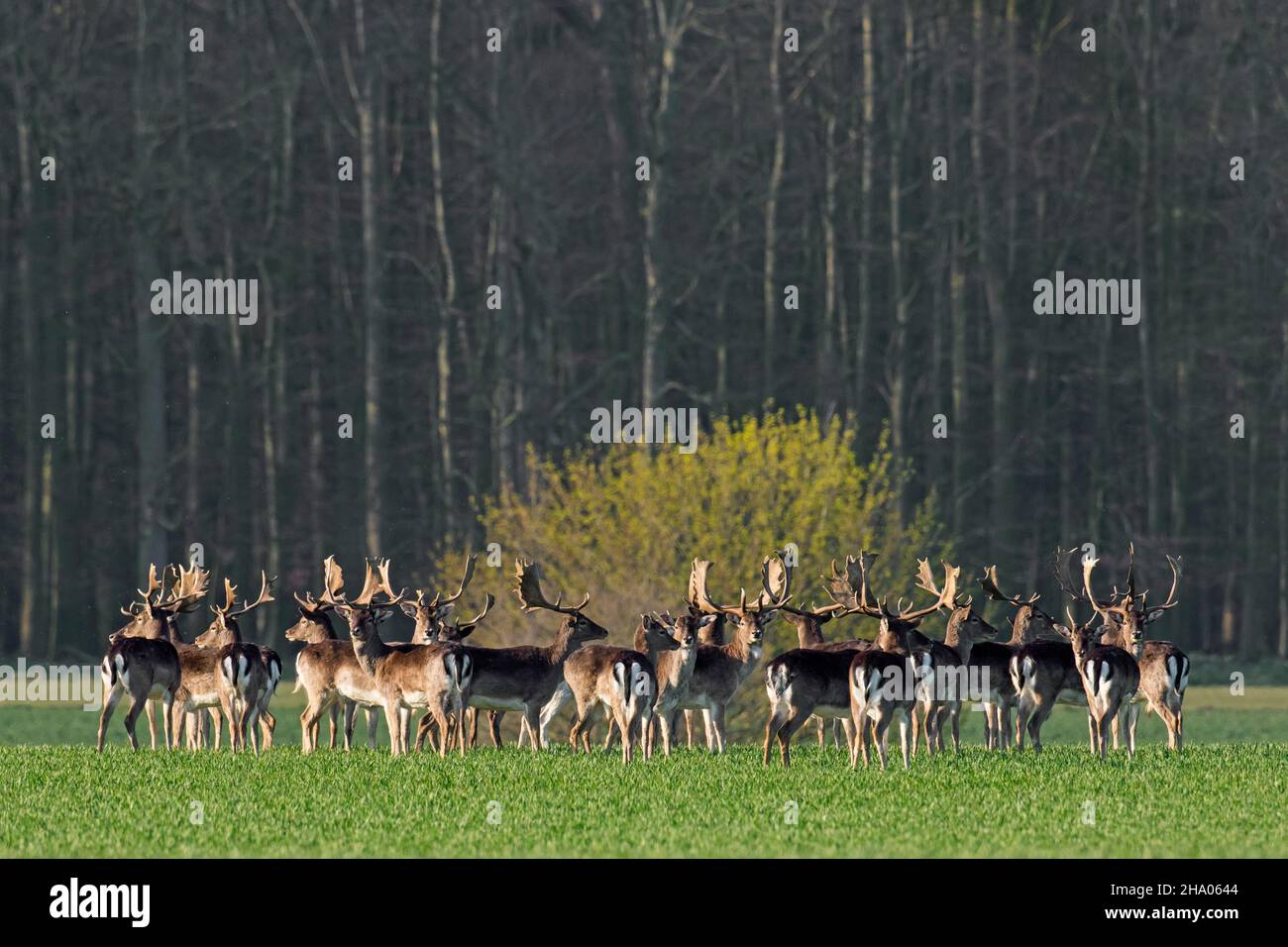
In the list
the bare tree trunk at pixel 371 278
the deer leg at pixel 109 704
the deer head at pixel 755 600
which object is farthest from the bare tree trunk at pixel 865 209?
the deer leg at pixel 109 704

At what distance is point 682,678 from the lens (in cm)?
2519

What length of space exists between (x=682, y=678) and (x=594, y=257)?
26.9 metres

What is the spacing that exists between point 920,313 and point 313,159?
1308 centimetres

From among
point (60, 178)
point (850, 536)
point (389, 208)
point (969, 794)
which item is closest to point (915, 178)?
point (389, 208)

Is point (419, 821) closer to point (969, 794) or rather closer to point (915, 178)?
point (969, 794)

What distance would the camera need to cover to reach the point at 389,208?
162 feet

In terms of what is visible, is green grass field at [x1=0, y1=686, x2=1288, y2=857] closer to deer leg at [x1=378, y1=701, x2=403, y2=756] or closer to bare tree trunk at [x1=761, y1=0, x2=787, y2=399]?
deer leg at [x1=378, y1=701, x2=403, y2=756]

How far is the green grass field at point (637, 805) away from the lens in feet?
56.7

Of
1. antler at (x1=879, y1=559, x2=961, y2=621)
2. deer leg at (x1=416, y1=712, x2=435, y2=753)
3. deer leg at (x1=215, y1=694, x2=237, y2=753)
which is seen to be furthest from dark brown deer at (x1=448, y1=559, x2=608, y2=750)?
antler at (x1=879, y1=559, x2=961, y2=621)

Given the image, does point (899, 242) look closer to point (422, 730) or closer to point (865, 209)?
point (865, 209)

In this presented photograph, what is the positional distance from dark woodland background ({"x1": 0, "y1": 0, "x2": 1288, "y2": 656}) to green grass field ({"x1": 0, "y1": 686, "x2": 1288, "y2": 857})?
2309cm


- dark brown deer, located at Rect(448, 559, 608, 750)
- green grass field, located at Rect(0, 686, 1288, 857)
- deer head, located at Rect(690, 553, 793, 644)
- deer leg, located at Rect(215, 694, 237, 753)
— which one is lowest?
green grass field, located at Rect(0, 686, 1288, 857)

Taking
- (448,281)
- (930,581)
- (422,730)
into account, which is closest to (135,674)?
(422,730)

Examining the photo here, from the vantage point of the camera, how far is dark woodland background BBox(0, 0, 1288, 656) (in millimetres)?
48031
